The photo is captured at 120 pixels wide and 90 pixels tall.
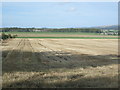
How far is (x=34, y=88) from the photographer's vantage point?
7.44 m

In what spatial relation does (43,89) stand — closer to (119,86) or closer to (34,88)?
(34,88)

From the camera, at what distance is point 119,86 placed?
778cm

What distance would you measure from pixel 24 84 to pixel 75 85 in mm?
1711

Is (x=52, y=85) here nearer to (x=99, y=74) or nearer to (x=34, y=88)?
(x=34, y=88)

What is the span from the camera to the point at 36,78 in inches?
352

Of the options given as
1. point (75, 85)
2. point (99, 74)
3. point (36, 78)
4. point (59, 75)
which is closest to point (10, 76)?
point (36, 78)

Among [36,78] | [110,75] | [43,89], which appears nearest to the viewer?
[43,89]

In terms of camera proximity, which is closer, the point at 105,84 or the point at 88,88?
the point at 88,88

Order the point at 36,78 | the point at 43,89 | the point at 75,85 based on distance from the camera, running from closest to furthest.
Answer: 1. the point at 43,89
2. the point at 75,85
3. the point at 36,78

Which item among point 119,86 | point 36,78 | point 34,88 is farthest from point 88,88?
point 36,78

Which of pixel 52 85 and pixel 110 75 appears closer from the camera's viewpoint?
pixel 52 85

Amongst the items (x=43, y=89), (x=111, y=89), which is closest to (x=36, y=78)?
(x=43, y=89)

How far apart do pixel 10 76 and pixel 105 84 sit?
3734 mm

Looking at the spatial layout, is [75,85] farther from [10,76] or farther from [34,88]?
[10,76]
